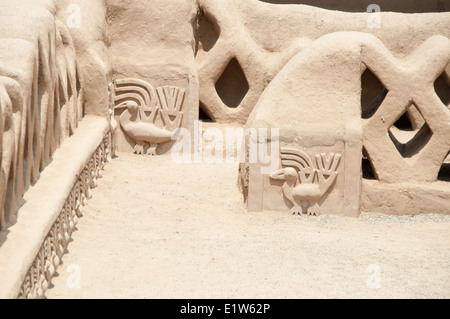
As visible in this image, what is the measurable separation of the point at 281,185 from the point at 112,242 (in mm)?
1900

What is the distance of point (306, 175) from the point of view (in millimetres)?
8484

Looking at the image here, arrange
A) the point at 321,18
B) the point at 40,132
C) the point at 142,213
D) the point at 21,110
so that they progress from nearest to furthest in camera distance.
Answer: the point at 21,110 → the point at 40,132 → the point at 142,213 → the point at 321,18

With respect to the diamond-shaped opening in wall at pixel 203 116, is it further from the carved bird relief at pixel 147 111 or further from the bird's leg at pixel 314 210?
the bird's leg at pixel 314 210

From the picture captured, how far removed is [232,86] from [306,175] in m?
3.16

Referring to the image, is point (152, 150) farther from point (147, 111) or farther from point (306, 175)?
point (306, 175)

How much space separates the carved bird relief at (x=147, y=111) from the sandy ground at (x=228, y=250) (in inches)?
36.9

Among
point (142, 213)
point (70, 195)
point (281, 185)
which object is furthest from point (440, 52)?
point (70, 195)

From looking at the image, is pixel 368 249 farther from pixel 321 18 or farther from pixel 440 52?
pixel 321 18

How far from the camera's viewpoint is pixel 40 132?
23.8ft

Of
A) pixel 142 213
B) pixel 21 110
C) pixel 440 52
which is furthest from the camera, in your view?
pixel 440 52

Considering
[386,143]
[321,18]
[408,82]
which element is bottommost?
[386,143]

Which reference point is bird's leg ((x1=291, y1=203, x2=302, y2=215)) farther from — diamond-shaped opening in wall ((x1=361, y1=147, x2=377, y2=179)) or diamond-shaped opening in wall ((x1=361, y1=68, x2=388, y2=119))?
diamond-shaped opening in wall ((x1=361, y1=68, x2=388, y2=119))

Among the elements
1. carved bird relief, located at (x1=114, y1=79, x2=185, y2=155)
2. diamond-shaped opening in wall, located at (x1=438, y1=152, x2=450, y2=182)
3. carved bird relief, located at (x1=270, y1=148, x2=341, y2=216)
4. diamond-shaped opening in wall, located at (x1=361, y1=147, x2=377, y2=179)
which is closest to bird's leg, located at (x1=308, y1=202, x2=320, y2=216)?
carved bird relief, located at (x1=270, y1=148, x2=341, y2=216)

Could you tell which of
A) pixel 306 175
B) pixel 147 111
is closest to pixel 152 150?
pixel 147 111
